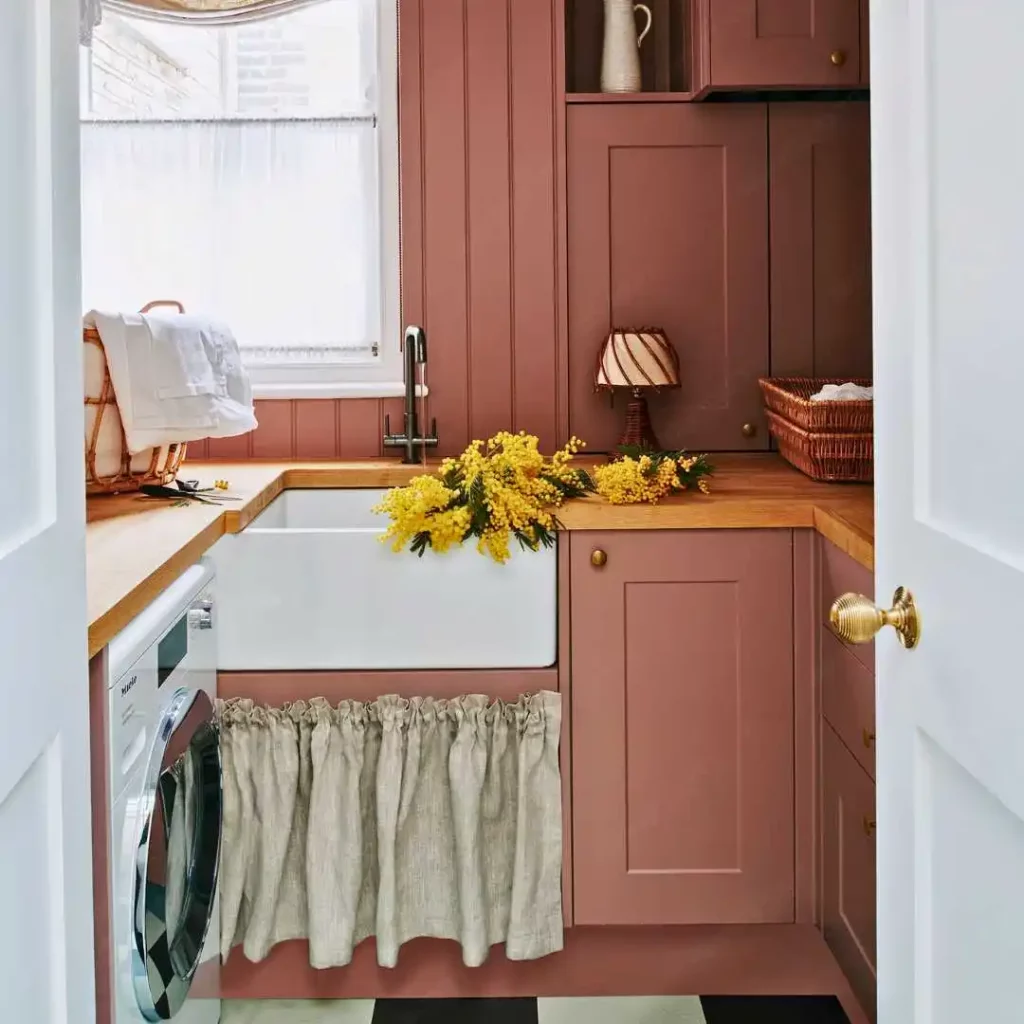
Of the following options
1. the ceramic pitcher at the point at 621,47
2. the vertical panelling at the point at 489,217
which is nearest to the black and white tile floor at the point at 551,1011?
the vertical panelling at the point at 489,217

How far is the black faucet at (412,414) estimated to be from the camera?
2.89 m

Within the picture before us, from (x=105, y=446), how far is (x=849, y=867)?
1.53 m

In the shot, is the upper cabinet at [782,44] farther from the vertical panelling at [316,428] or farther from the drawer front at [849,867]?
the drawer front at [849,867]

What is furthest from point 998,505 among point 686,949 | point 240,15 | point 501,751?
point 240,15

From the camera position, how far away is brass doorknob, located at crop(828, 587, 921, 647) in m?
1.08

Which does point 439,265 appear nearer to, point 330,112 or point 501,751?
point 330,112

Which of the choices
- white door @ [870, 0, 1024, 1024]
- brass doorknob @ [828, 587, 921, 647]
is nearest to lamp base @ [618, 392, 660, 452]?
white door @ [870, 0, 1024, 1024]

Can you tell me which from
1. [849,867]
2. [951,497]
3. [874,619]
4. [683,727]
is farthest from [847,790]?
[951,497]

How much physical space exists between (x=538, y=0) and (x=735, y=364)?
3.25ft

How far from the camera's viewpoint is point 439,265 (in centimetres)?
309

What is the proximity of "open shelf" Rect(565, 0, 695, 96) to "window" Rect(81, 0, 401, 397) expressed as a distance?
0.44 m

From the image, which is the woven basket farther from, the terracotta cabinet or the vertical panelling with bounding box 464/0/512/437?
the vertical panelling with bounding box 464/0/512/437

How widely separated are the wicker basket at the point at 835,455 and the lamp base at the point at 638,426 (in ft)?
1.34

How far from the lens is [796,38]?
9.09ft
